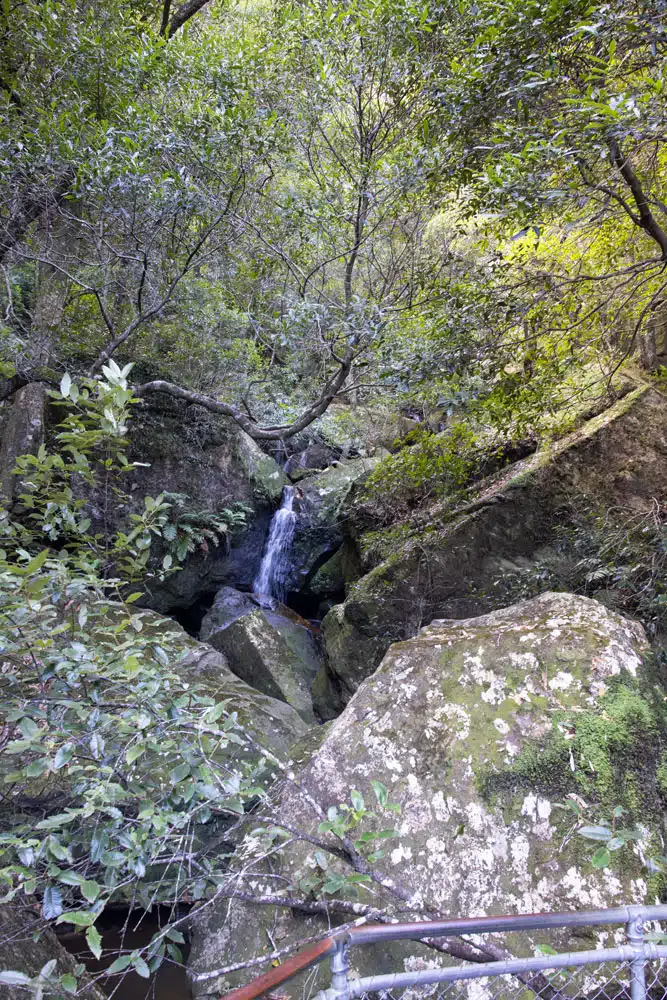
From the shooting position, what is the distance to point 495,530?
6.71 metres

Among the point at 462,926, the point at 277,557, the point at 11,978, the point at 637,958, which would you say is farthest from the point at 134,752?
the point at 277,557

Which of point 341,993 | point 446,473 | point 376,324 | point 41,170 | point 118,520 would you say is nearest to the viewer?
point 341,993

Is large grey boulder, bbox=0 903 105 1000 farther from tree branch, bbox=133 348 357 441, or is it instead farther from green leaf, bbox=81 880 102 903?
tree branch, bbox=133 348 357 441

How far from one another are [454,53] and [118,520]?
7251 mm

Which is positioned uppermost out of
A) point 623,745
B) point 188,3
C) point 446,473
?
point 188,3

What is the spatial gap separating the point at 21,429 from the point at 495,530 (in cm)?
606

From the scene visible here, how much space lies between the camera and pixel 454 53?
15.9 ft

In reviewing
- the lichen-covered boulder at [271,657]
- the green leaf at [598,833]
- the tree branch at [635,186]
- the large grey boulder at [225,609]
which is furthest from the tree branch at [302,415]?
the green leaf at [598,833]

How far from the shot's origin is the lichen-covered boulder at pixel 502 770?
9.06 feet

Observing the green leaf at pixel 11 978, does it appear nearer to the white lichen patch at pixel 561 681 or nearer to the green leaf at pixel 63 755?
the green leaf at pixel 63 755

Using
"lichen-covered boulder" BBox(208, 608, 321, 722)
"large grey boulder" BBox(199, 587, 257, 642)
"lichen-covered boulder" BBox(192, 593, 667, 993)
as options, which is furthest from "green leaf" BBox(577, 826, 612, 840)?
"large grey boulder" BBox(199, 587, 257, 642)

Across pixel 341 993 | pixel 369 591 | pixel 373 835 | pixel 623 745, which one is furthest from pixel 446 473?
pixel 341 993

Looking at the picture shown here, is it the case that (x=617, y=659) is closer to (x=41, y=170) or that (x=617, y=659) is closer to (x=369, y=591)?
(x=369, y=591)

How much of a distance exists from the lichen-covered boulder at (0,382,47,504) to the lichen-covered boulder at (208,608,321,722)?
11.1ft
